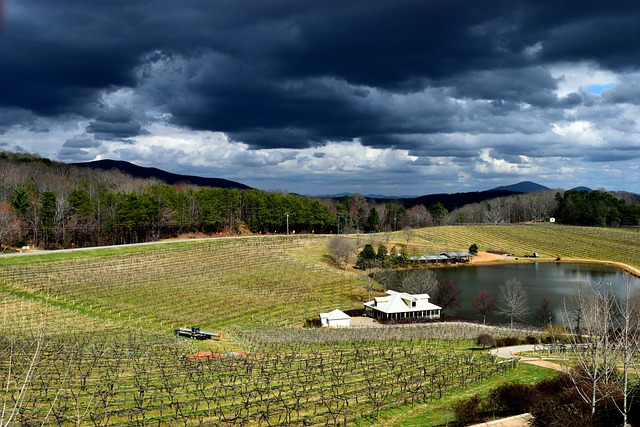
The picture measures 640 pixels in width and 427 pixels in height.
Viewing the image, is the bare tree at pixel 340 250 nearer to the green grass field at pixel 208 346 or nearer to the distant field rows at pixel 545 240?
the green grass field at pixel 208 346

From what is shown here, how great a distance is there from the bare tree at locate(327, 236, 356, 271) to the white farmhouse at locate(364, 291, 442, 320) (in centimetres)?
2995

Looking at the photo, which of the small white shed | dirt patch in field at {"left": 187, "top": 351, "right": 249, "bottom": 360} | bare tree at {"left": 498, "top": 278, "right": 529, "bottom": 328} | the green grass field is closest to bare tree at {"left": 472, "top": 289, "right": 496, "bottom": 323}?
bare tree at {"left": 498, "top": 278, "right": 529, "bottom": 328}

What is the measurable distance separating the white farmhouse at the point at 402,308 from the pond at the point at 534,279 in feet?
19.2

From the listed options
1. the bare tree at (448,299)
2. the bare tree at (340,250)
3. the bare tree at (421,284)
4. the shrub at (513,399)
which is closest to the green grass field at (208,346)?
the shrub at (513,399)

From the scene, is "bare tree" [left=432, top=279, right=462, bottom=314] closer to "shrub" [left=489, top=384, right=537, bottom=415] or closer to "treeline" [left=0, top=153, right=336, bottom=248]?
"shrub" [left=489, top=384, right=537, bottom=415]

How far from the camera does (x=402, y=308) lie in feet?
190

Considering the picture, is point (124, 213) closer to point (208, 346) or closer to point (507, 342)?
point (208, 346)

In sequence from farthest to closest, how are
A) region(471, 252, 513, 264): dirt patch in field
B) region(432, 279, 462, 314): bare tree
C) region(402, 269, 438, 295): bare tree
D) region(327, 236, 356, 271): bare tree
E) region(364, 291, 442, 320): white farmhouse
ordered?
region(471, 252, 513, 264): dirt patch in field, region(327, 236, 356, 271): bare tree, region(402, 269, 438, 295): bare tree, region(432, 279, 462, 314): bare tree, region(364, 291, 442, 320): white farmhouse

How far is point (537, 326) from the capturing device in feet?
182

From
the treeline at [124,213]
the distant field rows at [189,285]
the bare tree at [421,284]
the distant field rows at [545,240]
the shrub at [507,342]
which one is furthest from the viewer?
the distant field rows at [545,240]

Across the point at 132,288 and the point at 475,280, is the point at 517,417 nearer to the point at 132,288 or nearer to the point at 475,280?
the point at 132,288

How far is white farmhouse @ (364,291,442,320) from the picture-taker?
57.6m

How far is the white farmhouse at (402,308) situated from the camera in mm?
57562

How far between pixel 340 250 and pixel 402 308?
33.7 metres
